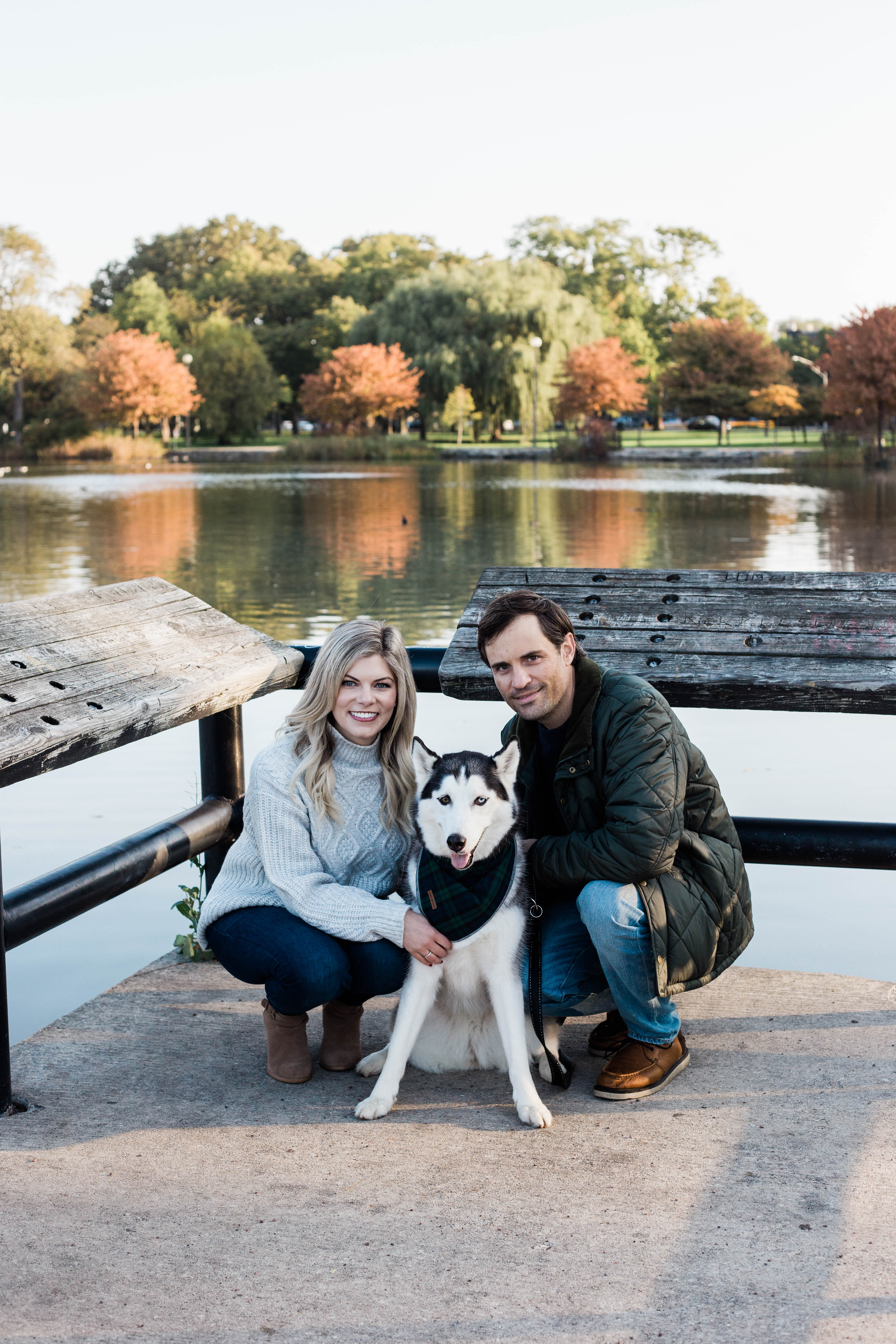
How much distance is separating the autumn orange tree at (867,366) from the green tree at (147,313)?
36.9 meters

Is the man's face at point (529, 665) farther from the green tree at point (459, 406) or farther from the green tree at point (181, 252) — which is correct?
the green tree at point (181, 252)

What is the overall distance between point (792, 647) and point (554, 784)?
0.88m

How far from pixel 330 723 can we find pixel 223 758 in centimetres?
87

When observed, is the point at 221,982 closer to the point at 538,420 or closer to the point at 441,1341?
the point at 441,1341

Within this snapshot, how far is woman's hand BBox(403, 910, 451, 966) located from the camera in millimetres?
3062

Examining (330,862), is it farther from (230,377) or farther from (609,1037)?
(230,377)

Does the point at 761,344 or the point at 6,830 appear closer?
the point at 6,830

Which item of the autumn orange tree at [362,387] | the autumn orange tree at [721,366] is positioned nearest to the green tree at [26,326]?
the autumn orange tree at [362,387]

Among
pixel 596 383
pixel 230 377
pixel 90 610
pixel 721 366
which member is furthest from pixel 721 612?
pixel 230 377

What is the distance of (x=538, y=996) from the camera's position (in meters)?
3.36

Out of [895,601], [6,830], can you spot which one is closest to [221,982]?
[895,601]

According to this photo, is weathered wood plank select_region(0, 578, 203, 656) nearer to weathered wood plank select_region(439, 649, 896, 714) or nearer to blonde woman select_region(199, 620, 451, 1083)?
blonde woman select_region(199, 620, 451, 1083)

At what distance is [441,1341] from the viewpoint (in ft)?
7.13

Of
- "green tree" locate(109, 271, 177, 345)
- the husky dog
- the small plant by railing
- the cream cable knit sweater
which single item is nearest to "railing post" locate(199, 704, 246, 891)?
the small plant by railing
